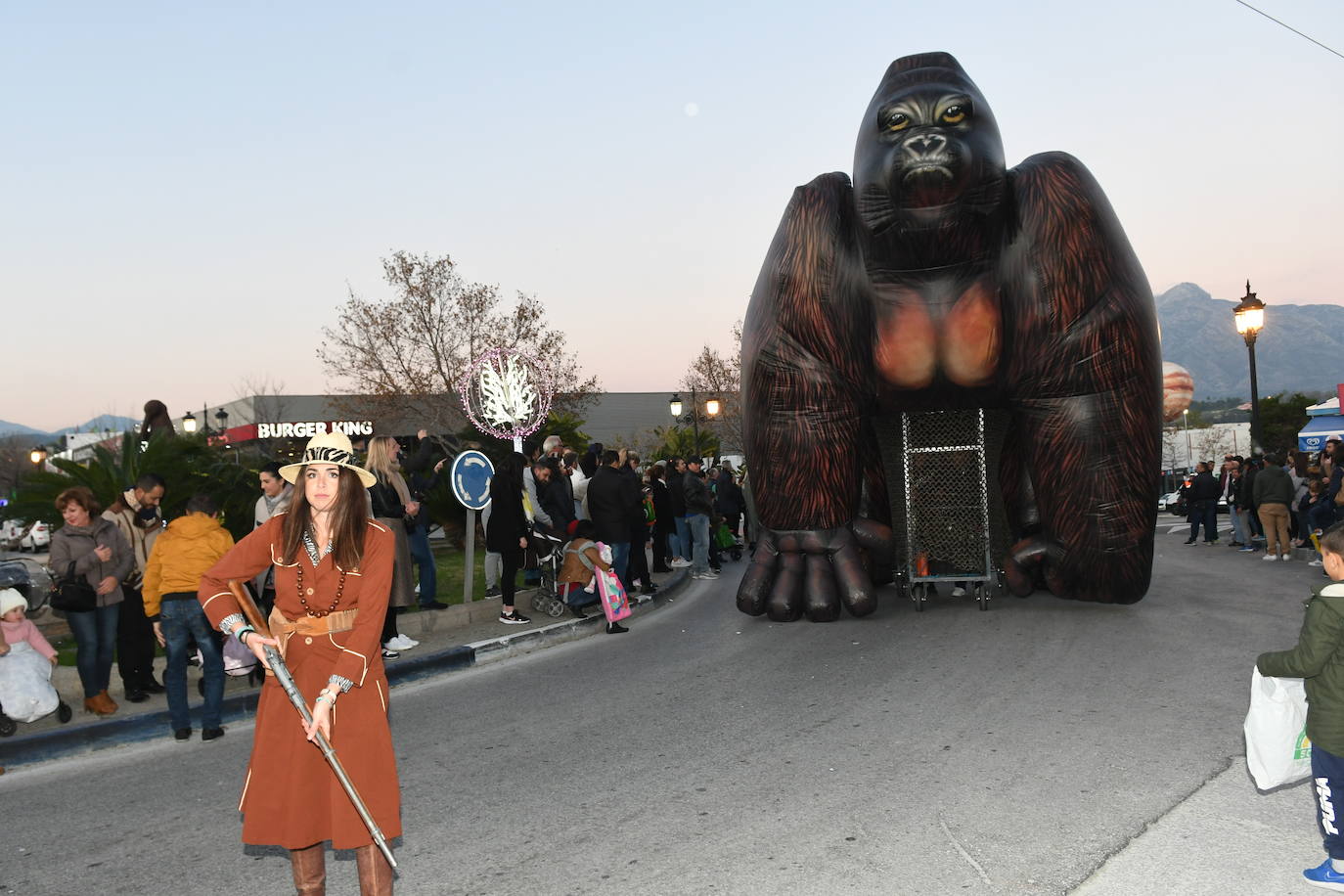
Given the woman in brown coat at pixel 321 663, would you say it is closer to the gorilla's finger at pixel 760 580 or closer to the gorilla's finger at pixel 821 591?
the gorilla's finger at pixel 821 591

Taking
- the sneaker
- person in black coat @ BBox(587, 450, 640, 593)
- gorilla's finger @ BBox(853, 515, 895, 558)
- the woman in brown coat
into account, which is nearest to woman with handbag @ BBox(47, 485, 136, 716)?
the woman in brown coat

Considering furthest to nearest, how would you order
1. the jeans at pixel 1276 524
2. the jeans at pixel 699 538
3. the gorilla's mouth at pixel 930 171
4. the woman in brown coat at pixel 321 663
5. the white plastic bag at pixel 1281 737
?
the jeans at pixel 699 538, the jeans at pixel 1276 524, the gorilla's mouth at pixel 930 171, the white plastic bag at pixel 1281 737, the woman in brown coat at pixel 321 663

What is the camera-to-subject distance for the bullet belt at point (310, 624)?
3.22 metres

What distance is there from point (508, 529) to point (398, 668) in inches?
93.2

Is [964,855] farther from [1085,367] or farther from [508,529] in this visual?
[508,529]

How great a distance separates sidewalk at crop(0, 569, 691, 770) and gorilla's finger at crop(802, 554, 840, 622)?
2126 mm

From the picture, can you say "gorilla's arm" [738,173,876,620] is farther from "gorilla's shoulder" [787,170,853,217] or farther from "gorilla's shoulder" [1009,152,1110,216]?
"gorilla's shoulder" [1009,152,1110,216]

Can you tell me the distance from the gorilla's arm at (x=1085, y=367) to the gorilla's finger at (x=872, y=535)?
1.46 m

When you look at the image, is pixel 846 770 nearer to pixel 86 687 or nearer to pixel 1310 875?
pixel 1310 875

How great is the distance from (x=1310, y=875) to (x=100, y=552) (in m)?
6.57

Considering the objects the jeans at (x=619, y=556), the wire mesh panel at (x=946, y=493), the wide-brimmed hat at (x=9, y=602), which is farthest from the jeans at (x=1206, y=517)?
the wide-brimmed hat at (x=9, y=602)

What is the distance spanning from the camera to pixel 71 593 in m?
6.48

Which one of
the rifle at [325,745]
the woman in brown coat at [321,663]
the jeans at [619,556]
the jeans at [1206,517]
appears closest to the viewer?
the rifle at [325,745]

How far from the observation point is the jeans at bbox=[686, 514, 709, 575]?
14633 mm
